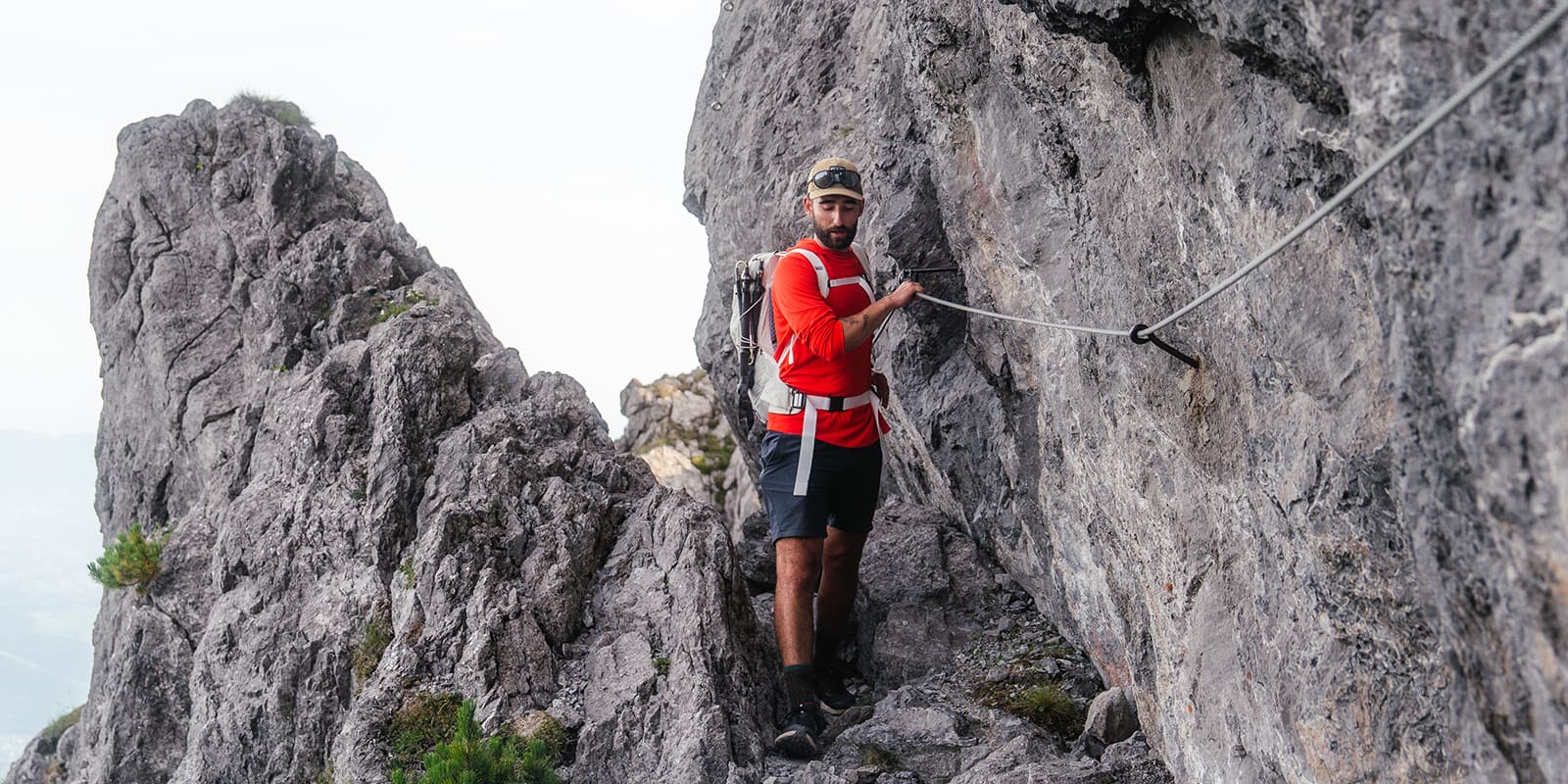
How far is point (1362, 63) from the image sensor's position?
12.4 ft

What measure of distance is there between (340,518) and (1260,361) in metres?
9.57

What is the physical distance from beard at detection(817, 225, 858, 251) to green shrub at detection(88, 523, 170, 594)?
9.11 meters

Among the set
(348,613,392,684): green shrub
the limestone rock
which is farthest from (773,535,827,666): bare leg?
(348,613,392,684): green shrub

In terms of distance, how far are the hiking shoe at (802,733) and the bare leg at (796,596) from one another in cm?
41

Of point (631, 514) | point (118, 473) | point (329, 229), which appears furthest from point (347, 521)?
point (118, 473)

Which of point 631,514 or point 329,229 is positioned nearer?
point 631,514

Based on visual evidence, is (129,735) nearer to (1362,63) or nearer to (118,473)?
(118,473)

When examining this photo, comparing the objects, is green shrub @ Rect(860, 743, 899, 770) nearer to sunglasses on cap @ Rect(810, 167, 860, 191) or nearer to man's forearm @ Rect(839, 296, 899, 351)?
man's forearm @ Rect(839, 296, 899, 351)

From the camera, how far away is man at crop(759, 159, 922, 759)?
924cm

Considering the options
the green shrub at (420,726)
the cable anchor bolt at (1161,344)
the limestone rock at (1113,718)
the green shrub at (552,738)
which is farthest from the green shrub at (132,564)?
the cable anchor bolt at (1161,344)

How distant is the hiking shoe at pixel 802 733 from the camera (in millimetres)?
8844

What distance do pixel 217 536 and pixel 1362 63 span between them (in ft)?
43.0

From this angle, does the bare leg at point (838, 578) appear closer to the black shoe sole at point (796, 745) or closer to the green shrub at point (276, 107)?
the black shoe sole at point (796, 745)

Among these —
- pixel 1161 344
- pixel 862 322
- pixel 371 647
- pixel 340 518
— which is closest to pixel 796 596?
pixel 862 322
